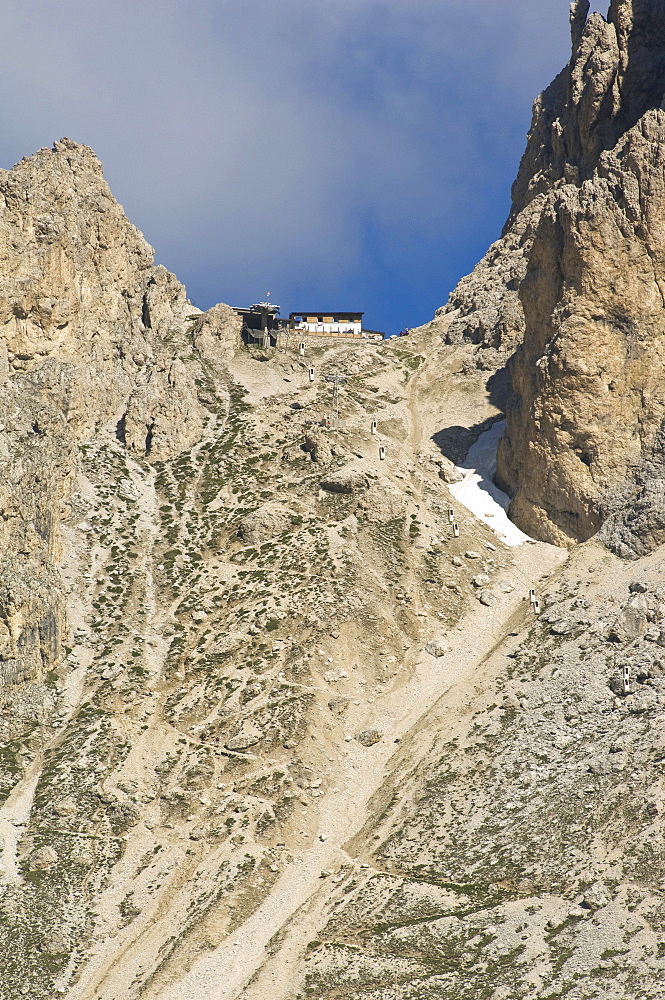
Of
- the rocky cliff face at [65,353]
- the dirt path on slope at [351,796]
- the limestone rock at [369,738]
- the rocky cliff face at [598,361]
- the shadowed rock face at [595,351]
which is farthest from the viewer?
the shadowed rock face at [595,351]

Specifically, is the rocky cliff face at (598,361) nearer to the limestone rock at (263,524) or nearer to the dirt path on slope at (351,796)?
the dirt path on slope at (351,796)

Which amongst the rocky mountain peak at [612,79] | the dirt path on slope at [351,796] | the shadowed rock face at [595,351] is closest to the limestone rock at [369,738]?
the dirt path on slope at [351,796]

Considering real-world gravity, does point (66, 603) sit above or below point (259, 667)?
above

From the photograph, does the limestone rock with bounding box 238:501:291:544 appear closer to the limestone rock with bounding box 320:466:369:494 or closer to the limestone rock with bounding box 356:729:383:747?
the limestone rock with bounding box 320:466:369:494

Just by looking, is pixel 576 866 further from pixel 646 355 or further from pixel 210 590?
pixel 646 355

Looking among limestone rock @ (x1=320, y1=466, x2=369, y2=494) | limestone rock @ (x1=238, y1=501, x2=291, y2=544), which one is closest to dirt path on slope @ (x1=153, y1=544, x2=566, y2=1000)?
limestone rock @ (x1=320, y1=466, x2=369, y2=494)

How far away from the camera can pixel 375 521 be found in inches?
4031

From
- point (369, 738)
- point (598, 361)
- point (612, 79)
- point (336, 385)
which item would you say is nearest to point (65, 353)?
point (336, 385)

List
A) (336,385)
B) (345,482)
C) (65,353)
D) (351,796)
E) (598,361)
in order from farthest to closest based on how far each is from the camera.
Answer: (336,385)
(65,353)
(345,482)
(598,361)
(351,796)

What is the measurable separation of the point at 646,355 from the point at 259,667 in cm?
4672

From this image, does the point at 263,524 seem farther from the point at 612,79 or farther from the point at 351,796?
the point at 612,79

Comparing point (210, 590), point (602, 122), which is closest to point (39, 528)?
point (210, 590)

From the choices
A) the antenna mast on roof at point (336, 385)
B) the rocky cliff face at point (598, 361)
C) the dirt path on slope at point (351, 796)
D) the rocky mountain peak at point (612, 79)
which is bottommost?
→ the dirt path on slope at point (351, 796)

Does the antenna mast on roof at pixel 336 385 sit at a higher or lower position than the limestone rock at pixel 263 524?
higher
